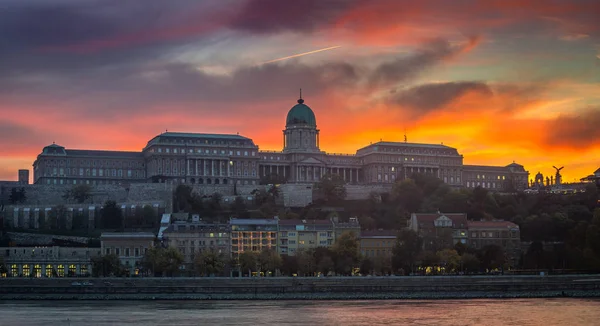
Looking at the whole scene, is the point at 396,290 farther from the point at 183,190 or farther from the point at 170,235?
the point at 183,190

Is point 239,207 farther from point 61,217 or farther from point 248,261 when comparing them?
point 248,261

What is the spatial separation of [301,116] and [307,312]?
9359cm

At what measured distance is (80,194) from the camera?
129 meters

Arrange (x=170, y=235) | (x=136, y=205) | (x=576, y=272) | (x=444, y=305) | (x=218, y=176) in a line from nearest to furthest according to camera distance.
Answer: (x=444, y=305) → (x=576, y=272) → (x=170, y=235) → (x=136, y=205) → (x=218, y=176)

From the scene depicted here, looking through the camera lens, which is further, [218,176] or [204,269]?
[218,176]

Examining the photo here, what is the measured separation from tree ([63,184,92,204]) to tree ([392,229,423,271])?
46.8 meters

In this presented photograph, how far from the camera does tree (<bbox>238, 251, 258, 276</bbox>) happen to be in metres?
92.8

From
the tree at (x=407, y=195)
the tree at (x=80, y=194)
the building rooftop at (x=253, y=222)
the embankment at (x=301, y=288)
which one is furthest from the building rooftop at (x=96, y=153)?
the embankment at (x=301, y=288)

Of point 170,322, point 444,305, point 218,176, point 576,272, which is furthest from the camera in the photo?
point 218,176

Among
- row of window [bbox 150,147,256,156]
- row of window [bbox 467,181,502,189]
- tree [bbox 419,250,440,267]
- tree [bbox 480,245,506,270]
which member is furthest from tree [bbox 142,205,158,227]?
row of window [bbox 467,181,502,189]

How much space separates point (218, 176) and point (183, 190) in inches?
779

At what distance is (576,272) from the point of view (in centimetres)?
9050

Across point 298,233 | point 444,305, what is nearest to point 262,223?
point 298,233

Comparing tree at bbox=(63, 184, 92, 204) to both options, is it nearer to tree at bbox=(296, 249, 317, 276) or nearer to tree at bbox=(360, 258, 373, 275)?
tree at bbox=(296, 249, 317, 276)
